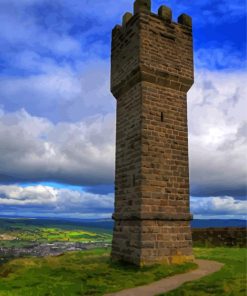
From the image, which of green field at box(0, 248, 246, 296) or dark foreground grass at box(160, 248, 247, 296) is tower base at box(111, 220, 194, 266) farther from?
dark foreground grass at box(160, 248, 247, 296)

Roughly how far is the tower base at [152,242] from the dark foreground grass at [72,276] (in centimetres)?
43

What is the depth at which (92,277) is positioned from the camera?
360 inches

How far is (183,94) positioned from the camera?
12.7 metres

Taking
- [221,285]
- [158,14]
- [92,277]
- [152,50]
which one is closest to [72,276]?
[92,277]

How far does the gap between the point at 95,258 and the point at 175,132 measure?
5358 millimetres

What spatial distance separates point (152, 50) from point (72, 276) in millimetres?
7658

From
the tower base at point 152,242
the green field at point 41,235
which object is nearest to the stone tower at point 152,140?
the tower base at point 152,242

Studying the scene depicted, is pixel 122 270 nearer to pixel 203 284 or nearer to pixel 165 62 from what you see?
pixel 203 284

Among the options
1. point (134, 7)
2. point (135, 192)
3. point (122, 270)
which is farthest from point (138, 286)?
point (134, 7)

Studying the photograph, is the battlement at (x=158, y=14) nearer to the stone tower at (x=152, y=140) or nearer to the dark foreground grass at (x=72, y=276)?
the stone tower at (x=152, y=140)

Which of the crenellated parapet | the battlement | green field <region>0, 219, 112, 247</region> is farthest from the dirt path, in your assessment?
green field <region>0, 219, 112, 247</region>

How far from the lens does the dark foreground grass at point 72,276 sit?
8039 mm

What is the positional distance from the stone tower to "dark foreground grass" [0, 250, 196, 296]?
71 cm

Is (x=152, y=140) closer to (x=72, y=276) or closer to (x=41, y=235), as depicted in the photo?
(x=72, y=276)
